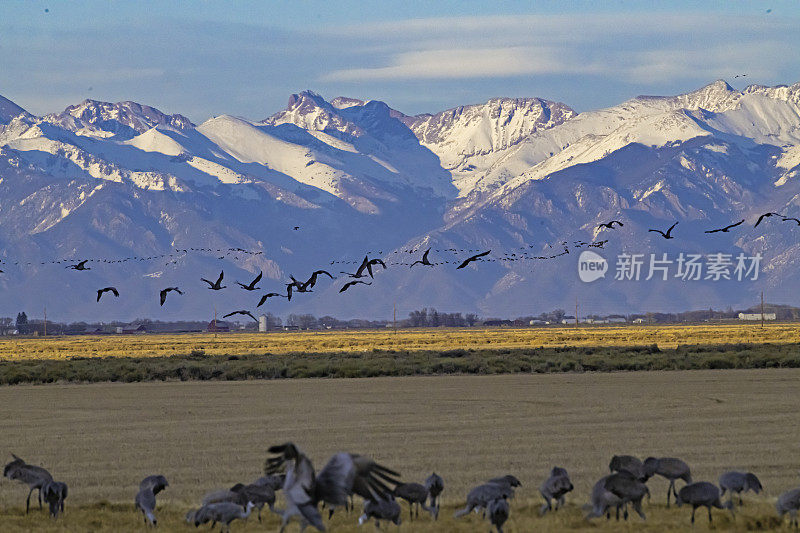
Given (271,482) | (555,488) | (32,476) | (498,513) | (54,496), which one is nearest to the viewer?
(498,513)

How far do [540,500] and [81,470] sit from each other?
25.8 feet

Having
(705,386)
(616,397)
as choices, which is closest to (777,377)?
(705,386)

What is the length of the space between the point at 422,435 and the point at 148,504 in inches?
393

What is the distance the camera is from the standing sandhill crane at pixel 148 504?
15.8 m

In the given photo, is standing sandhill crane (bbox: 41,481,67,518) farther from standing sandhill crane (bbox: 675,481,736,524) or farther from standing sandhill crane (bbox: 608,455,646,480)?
standing sandhill crane (bbox: 675,481,736,524)

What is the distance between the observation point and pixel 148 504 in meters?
15.9

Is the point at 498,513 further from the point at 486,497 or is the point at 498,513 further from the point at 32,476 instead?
the point at 32,476

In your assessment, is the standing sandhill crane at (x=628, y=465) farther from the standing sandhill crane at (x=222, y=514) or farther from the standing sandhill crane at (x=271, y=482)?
the standing sandhill crane at (x=222, y=514)

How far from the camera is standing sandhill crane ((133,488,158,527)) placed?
51.7 ft

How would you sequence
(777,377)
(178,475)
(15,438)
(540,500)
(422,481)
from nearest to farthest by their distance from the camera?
1. (540,500)
2. (422,481)
3. (178,475)
4. (15,438)
5. (777,377)

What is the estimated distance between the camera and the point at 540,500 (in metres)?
17.0

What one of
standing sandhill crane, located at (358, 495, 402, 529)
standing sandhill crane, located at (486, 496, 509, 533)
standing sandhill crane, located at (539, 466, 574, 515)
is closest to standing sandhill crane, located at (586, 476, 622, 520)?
standing sandhill crane, located at (539, 466, 574, 515)

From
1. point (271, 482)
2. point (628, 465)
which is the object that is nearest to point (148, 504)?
point (271, 482)

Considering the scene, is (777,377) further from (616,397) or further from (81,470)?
(81,470)
